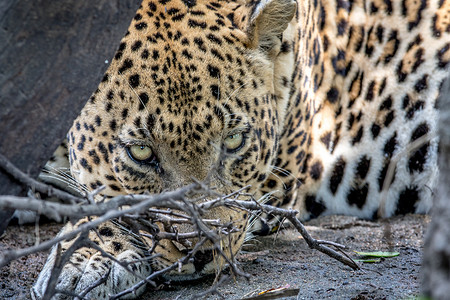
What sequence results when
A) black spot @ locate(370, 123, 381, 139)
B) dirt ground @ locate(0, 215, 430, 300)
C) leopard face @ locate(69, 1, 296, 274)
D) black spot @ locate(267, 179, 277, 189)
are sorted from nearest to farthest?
dirt ground @ locate(0, 215, 430, 300) < leopard face @ locate(69, 1, 296, 274) < black spot @ locate(267, 179, 277, 189) < black spot @ locate(370, 123, 381, 139)

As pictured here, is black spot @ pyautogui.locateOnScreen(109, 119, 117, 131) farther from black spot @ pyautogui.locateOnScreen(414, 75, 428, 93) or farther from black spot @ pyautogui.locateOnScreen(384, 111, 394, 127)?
black spot @ pyautogui.locateOnScreen(414, 75, 428, 93)

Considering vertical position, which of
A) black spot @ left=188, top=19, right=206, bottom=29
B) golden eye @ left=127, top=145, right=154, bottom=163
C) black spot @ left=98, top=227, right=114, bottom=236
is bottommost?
Answer: black spot @ left=98, top=227, right=114, bottom=236

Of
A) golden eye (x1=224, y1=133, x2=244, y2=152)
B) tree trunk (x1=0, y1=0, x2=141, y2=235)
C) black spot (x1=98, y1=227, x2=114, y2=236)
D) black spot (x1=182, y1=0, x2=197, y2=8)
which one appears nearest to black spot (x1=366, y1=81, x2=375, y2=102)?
golden eye (x1=224, y1=133, x2=244, y2=152)

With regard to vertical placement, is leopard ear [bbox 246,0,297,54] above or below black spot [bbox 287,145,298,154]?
above

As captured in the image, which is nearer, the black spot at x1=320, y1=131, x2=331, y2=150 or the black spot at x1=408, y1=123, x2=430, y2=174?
the black spot at x1=320, y1=131, x2=331, y2=150

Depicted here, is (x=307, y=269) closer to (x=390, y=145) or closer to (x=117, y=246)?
(x=117, y=246)

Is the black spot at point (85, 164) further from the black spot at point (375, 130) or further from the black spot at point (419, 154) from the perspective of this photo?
the black spot at point (419, 154)

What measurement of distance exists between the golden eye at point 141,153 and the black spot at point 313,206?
7.13ft

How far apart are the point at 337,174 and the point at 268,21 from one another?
1963mm

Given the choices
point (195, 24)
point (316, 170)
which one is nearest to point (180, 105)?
point (195, 24)

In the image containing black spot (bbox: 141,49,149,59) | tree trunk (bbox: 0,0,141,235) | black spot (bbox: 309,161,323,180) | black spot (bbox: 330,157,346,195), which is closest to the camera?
tree trunk (bbox: 0,0,141,235)

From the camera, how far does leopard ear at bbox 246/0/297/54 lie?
4.20 m

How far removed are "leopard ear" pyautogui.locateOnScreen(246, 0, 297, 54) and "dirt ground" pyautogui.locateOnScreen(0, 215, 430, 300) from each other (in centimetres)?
140

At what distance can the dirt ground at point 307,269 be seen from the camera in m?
3.44
